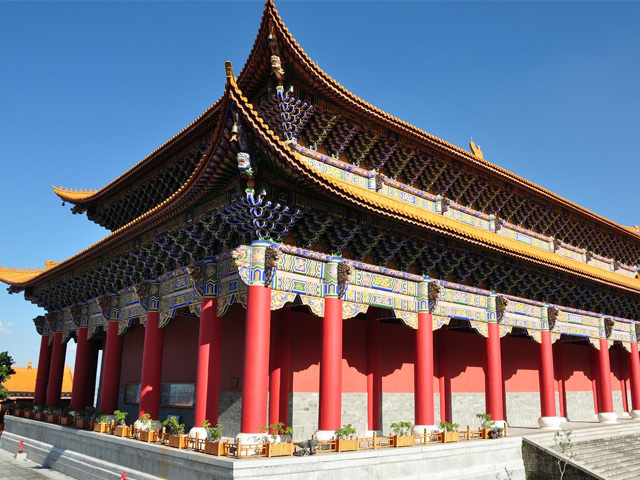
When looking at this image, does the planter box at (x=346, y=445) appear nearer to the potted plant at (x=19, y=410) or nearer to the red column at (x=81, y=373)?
the red column at (x=81, y=373)

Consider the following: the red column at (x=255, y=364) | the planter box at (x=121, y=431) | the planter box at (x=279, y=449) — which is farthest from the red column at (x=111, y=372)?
the planter box at (x=279, y=449)

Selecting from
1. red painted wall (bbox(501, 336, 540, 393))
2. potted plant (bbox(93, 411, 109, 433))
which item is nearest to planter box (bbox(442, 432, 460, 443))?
red painted wall (bbox(501, 336, 540, 393))

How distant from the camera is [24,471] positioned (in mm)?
18438

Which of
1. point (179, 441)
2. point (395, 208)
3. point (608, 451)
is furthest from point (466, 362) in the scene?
point (179, 441)

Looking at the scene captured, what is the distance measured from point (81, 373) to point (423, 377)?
1414cm

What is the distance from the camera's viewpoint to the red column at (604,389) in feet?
74.4

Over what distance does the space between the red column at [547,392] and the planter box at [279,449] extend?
39.3 ft

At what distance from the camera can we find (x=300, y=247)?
1338 cm

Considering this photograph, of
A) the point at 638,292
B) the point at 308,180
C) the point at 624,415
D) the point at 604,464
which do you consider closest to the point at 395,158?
the point at 308,180

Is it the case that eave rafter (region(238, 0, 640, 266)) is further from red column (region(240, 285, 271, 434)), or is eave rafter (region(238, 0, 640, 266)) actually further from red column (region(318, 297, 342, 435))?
red column (region(318, 297, 342, 435))

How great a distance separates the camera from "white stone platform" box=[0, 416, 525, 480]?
1062 centimetres

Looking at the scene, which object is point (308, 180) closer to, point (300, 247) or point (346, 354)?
point (300, 247)

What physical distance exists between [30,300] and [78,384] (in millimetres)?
7858

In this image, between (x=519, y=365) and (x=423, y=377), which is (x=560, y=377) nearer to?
(x=519, y=365)
